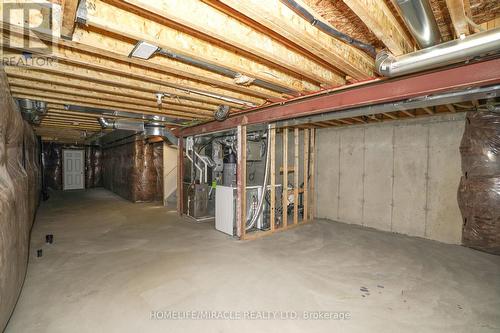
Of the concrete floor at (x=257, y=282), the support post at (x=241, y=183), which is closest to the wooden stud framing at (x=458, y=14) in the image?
the concrete floor at (x=257, y=282)

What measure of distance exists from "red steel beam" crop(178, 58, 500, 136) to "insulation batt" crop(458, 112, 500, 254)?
80.2 inches

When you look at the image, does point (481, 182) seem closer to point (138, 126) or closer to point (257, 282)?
point (257, 282)

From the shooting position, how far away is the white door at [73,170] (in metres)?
10.1

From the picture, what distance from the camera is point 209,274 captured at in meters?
2.55

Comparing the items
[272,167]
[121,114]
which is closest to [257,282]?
[272,167]

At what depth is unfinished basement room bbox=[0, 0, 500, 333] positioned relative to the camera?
1476 mm

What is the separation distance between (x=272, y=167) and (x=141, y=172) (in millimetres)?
4957

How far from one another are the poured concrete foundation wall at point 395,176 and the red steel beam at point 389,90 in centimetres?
237

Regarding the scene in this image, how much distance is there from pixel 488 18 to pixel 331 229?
3538 millimetres

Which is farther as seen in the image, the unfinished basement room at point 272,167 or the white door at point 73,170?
the white door at point 73,170

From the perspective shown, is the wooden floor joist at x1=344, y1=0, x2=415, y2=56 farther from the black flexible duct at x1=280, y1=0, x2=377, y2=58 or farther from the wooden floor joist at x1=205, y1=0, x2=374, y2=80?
the wooden floor joist at x1=205, y1=0, x2=374, y2=80

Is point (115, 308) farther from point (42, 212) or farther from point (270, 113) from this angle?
point (42, 212)

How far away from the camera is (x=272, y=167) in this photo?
4137mm

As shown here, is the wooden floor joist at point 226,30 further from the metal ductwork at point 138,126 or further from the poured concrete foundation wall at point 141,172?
the poured concrete foundation wall at point 141,172
